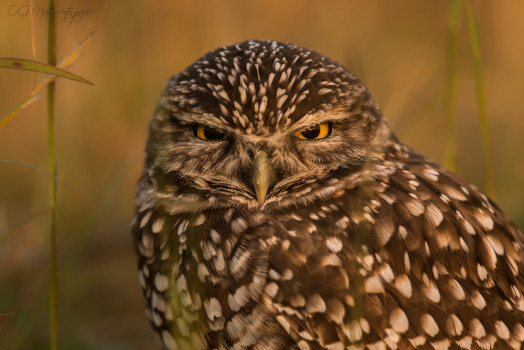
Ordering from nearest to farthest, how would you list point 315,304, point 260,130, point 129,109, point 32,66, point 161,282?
point 32,66 → point 315,304 → point 260,130 → point 161,282 → point 129,109

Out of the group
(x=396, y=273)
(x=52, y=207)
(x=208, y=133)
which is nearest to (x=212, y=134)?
(x=208, y=133)

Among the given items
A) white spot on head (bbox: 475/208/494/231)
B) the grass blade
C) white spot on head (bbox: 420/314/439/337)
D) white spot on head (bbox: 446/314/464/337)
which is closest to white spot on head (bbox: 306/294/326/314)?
white spot on head (bbox: 420/314/439/337)

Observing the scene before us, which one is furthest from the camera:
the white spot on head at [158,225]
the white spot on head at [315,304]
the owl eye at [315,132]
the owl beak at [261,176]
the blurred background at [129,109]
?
the blurred background at [129,109]

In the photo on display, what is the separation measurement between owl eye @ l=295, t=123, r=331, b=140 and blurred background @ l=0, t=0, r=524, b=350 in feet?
1.00

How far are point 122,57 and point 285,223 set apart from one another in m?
3.15

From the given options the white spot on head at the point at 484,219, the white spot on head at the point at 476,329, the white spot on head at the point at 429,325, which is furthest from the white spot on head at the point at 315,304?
the white spot on head at the point at 484,219

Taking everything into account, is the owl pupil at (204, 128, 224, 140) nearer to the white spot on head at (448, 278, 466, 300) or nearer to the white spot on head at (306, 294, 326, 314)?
the white spot on head at (306, 294, 326, 314)

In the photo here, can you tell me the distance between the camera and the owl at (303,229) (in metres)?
2.82

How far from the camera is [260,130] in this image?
118 inches

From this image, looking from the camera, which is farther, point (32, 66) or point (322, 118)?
point (322, 118)

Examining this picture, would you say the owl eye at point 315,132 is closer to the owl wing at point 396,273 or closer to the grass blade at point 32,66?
the owl wing at point 396,273

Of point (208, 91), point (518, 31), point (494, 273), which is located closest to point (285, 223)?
point (208, 91)

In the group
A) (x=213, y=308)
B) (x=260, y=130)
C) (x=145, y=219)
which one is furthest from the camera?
(x=145, y=219)

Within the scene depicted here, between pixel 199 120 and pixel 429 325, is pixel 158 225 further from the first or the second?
pixel 429 325
